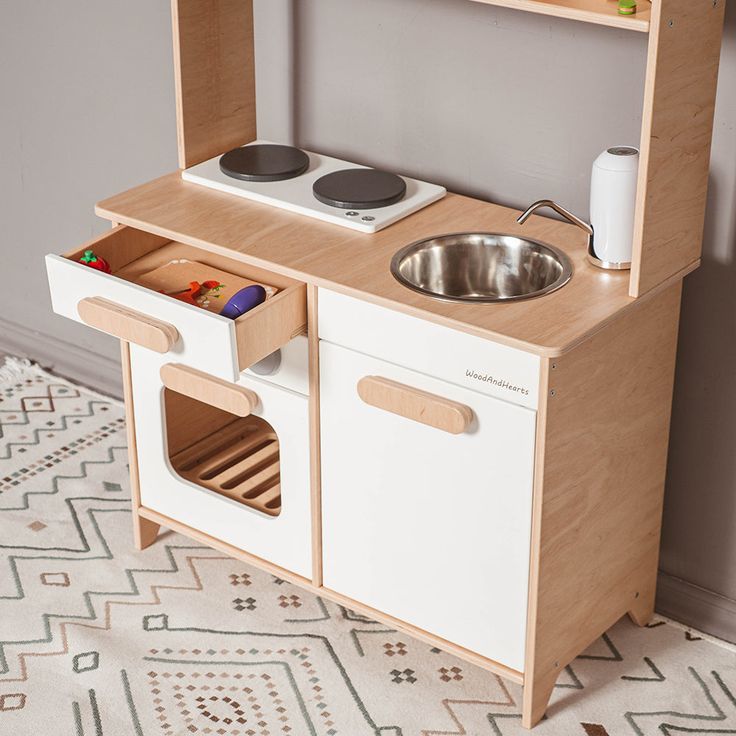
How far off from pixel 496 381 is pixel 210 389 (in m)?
0.55

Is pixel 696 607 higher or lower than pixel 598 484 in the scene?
lower

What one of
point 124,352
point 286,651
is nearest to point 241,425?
point 124,352

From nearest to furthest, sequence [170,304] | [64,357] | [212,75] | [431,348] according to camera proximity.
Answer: [431,348] → [170,304] → [212,75] → [64,357]

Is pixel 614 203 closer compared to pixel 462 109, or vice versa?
pixel 614 203

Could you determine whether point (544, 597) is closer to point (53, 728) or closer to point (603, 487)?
point (603, 487)

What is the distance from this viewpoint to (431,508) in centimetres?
201

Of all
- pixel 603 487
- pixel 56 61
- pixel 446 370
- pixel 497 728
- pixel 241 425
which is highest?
pixel 56 61

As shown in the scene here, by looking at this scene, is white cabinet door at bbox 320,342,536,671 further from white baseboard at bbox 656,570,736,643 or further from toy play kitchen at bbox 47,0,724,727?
white baseboard at bbox 656,570,736,643

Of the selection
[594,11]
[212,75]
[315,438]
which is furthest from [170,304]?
[594,11]

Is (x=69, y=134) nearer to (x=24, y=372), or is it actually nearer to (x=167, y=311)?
(x=24, y=372)

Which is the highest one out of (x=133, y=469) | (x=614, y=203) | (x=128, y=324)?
(x=614, y=203)

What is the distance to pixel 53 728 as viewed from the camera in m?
2.05

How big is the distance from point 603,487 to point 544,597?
198mm

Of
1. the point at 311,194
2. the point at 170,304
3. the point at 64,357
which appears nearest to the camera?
the point at 170,304
